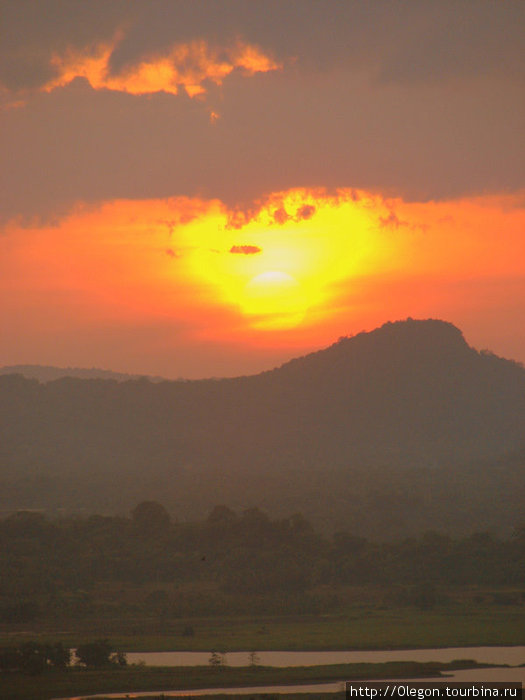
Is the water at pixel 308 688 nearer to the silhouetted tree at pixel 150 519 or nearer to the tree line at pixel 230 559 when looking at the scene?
the tree line at pixel 230 559

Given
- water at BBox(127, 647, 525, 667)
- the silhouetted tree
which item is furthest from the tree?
the silhouetted tree

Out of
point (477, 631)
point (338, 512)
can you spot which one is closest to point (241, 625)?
point (477, 631)

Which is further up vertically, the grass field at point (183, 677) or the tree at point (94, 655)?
the tree at point (94, 655)

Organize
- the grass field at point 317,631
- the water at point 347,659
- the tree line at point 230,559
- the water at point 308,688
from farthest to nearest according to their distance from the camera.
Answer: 1. the tree line at point 230,559
2. the grass field at point 317,631
3. the water at point 347,659
4. the water at point 308,688

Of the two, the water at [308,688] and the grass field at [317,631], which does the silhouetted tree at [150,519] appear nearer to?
the grass field at [317,631]

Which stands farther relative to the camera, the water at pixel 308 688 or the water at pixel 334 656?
the water at pixel 334 656

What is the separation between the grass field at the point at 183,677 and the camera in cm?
4681

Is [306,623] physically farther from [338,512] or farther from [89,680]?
[338,512]

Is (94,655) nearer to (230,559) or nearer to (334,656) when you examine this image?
(334,656)

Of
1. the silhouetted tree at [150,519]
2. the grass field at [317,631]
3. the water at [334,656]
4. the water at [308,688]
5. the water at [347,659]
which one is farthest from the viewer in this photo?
the silhouetted tree at [150,519]

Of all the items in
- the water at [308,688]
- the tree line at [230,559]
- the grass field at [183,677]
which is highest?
the tree line at [230,559]

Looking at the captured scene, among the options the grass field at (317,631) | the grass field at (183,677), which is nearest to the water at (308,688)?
the grass field at (183,677)

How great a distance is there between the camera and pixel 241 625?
66062 millimetres

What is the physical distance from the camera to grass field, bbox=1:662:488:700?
154ft
